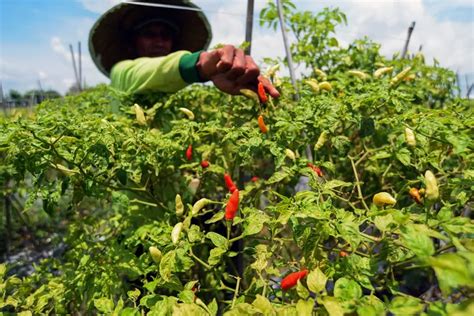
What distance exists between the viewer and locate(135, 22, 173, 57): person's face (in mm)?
1916

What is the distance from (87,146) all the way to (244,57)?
1.93ft

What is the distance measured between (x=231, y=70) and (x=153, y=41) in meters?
0.85

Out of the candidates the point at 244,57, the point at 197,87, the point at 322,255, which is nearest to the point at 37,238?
the point at 197,87

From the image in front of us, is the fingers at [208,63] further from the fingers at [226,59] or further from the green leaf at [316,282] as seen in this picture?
the green leaf at [316,282]

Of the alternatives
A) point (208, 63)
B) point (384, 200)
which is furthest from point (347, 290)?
point (208, 63)

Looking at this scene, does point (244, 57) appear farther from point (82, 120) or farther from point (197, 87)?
point (197, 87)

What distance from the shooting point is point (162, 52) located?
6.38 ft

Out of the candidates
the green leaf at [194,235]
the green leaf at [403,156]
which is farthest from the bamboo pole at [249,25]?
the green leaf at [194,235]

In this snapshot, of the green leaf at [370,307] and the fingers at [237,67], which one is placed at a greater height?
the fingers at [237,67]

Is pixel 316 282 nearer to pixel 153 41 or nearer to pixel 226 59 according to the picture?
pixel 226 59

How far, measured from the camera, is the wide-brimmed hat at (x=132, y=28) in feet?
6.39

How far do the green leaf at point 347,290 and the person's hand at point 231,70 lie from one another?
0.77 meters

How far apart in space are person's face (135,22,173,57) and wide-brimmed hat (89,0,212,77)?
5cm

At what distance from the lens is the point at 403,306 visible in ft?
1.83
